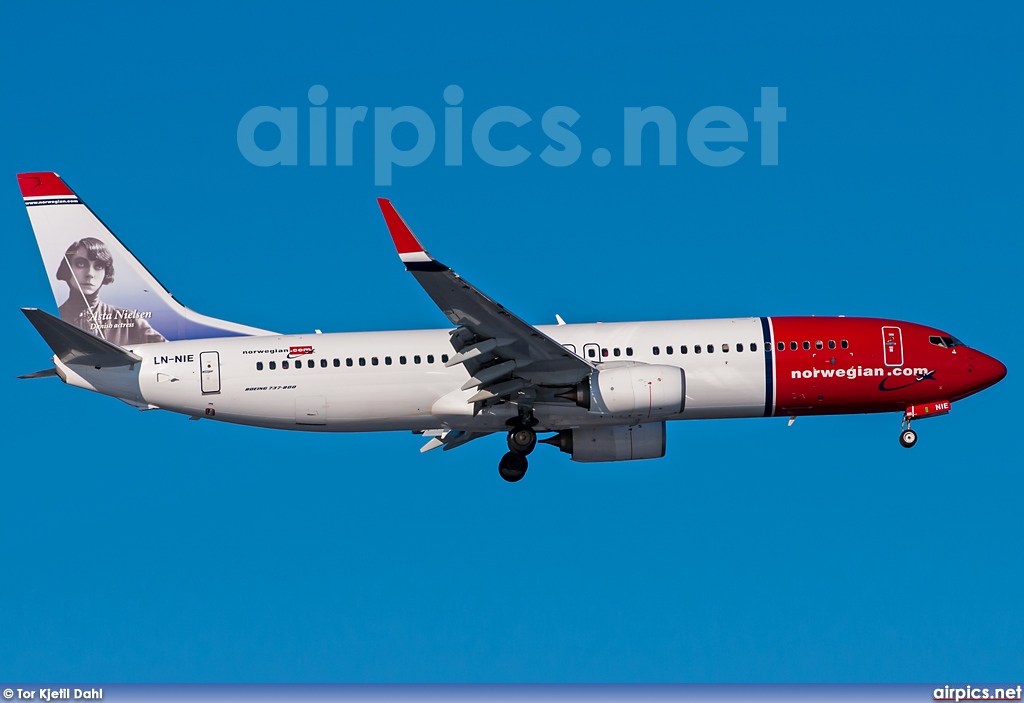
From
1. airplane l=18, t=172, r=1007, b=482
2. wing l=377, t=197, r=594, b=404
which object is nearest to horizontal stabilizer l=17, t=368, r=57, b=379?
airplane l=18, t=172, r=1007, b=482

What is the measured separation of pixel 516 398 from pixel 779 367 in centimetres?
788

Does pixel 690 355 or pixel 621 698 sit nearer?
pixel 621 698

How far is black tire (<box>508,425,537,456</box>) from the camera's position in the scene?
172ft

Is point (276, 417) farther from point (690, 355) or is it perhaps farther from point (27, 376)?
point (690, 355)

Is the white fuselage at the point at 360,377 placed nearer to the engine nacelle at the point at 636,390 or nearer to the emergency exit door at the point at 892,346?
the engine nacelle at the point at 636,390

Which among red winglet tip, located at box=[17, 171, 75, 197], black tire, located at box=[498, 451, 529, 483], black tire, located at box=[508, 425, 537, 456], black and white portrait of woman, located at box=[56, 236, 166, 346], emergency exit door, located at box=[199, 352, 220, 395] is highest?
red winglet tip, located at box=[17, 171, 75, 197]

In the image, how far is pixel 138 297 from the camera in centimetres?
5403

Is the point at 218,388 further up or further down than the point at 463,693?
further up

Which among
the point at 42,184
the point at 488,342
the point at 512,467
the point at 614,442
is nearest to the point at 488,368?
the point at 488,342

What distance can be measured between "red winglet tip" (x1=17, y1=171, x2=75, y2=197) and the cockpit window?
88.2 feet

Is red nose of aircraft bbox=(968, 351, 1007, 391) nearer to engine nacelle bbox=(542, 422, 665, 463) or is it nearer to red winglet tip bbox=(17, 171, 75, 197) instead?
engine nacelle bbox=(542, 422, 665, 463)

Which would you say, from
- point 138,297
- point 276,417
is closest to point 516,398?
point 276,417

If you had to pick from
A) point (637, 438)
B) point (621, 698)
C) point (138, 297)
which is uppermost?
point (138, 297)

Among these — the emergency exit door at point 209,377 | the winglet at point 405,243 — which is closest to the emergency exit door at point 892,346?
the winglet at point 405,243
